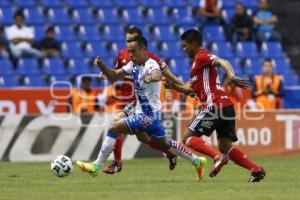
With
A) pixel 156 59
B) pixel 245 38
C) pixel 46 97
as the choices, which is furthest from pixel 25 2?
pixel 156 59

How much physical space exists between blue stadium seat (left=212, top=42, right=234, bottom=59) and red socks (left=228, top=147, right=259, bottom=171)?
12112 millimetres

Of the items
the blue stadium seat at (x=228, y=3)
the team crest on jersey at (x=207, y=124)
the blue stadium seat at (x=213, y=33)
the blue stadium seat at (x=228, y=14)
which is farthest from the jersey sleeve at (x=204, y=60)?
the blue stadium seat at (x=228, y=3)

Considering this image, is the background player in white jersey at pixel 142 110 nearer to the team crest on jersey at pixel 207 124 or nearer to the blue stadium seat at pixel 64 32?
the team crest on jersey at pixel 207 124

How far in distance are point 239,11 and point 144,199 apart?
48.7ft

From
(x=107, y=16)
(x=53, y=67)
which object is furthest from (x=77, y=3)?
(x=53, y=67)

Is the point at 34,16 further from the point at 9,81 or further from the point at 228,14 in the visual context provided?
the point at 228,14

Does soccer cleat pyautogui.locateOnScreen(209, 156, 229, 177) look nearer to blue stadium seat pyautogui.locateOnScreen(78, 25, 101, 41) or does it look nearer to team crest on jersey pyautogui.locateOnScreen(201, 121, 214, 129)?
team crest on jersey pyautogui.locateOnScreen(201, 121, 214, 129)

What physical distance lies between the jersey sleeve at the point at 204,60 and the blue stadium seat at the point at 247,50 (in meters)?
12.5

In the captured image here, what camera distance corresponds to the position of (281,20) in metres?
25.7

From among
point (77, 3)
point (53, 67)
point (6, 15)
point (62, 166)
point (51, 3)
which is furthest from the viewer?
point (77, 3)

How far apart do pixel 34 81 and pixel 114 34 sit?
2.92 metres

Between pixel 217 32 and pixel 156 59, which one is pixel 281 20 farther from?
pixel 156 59

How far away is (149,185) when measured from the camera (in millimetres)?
11344

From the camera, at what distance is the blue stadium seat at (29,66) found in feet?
72.1
